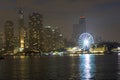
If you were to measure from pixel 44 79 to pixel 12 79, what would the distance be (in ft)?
20.2

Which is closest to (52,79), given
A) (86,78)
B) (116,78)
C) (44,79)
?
(44,79)

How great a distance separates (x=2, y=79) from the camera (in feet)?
272

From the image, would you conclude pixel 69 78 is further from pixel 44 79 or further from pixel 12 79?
pixel 12 79

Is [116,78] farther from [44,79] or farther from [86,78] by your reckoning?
[44,79]

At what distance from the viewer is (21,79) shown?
8406 cm

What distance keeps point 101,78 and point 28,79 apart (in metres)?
13.8

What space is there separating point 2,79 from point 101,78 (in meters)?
18.6

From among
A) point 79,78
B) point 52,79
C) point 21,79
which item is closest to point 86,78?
point 79,78

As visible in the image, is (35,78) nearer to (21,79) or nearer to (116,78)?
(21,79)

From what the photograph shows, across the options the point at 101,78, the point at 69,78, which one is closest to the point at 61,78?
the point at 69,78

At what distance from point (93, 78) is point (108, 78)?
330 cm

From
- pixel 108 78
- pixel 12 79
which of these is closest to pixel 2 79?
pixel 12 79

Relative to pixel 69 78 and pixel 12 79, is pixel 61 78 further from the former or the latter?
pixel 12 79

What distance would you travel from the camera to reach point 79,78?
278 ft
